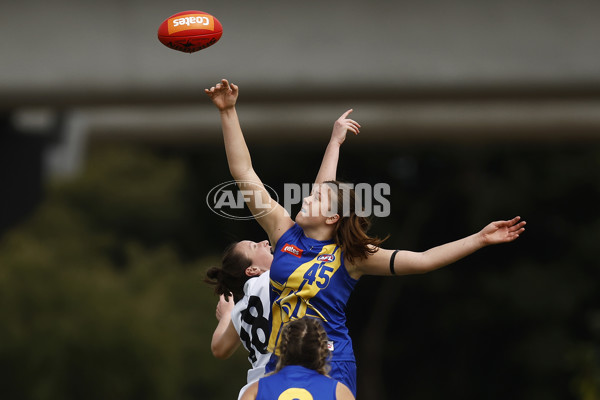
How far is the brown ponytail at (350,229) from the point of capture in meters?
5.46

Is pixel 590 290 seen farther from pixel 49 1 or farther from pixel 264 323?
pixel 264 323

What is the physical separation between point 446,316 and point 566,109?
37.9 ft

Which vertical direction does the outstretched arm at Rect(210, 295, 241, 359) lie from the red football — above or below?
below

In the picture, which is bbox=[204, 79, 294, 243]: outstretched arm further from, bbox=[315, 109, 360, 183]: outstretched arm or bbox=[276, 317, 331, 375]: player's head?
bbox=[276, 317, 331, 375]: player's head

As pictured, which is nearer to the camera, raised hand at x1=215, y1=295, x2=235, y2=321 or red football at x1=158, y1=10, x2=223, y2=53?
red football at x1=158, y1=10, x2=223, y2=53

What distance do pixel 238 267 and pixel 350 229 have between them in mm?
1202

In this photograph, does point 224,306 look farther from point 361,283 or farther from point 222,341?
point 361,283

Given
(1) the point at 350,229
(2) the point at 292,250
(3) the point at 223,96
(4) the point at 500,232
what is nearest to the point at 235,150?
(3) the point at 223,96

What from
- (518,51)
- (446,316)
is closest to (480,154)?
(446,316)

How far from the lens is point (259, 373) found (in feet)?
20.1

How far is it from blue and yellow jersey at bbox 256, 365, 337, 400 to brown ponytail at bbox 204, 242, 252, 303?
1.26 m

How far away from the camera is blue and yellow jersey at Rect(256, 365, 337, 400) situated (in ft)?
17.1

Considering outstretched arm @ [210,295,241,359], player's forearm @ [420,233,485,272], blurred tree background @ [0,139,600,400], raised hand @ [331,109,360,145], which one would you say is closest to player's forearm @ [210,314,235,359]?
outstretched arm @ [210,295,241,359]

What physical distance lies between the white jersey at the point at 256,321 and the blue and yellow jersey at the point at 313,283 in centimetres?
46
